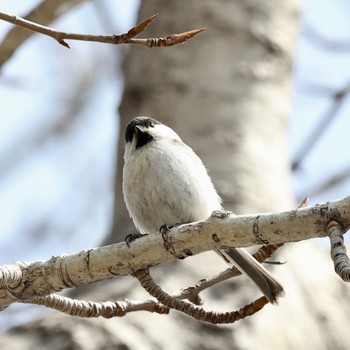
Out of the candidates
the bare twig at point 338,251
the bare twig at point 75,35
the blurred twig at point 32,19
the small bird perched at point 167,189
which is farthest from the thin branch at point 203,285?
the blurred twig at point 32,19

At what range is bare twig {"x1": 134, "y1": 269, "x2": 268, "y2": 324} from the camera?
7.27 feet

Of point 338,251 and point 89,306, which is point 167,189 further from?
point 338,251

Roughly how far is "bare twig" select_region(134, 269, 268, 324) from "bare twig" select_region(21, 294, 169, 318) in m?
0.15

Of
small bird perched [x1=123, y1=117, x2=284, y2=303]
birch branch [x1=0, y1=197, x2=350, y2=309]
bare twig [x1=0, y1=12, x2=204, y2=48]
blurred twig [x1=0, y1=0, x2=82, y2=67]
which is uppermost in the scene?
bare twig [x1=0, y1=12, x2=204, y2=48]

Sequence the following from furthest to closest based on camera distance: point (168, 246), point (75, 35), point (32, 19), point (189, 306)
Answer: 1. point (32, 19)
2. point (189, 306)
3. point (168, 246)
4. point (75, 35)

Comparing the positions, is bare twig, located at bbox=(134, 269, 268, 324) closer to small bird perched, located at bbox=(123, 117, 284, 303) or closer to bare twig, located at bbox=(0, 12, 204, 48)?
small bird perched, located at bbox=(123, 117, 284, 303)

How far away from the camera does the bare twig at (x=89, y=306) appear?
2314 mm

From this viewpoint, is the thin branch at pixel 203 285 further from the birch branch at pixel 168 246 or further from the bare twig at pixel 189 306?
the birch branch at pixel 168 246

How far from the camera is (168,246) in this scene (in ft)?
7.00

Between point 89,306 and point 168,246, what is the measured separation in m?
0.37

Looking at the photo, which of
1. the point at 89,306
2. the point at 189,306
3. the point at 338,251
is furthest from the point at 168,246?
the point at 338,251

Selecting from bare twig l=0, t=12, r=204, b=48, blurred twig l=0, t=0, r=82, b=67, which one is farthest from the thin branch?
blurred twig l=0, t=0, r=82, b=67

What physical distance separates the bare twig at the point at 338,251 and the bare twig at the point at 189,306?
0.48 meters

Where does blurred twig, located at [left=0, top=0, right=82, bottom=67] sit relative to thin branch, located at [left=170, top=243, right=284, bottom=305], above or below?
above
